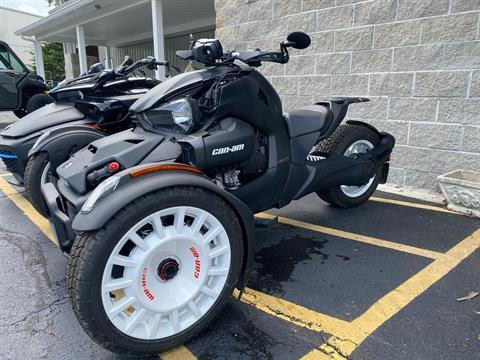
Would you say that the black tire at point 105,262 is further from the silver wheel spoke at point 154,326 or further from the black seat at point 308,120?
the black seat at point 308,120

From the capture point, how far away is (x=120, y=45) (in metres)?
17.5

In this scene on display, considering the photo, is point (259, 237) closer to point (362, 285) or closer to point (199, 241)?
point (362, 285)

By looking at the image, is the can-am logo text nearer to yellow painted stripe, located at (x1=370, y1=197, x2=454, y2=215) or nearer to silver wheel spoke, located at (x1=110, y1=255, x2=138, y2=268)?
silver wheel spoke, located at (x1=110, y1=255, x2=138, y2=268)

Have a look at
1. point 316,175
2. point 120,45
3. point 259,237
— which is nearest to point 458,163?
point 316,175

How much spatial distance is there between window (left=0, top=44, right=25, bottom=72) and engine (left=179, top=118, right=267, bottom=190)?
31.7ft

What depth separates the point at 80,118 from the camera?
418 centimetres

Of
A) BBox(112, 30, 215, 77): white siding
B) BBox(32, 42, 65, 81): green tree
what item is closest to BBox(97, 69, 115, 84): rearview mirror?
BBox(112, 30, 215, 77): white siding

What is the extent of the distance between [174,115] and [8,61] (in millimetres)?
9783

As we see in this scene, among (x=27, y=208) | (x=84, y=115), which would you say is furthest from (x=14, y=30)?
(x=84, y=115)

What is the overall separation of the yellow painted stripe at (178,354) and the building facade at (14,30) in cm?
3837

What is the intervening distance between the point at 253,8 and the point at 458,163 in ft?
12.1

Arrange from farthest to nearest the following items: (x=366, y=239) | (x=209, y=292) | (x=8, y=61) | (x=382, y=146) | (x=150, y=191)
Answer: (x=8, y=61) → (x=382, y=146) → (x=366, y=239) → (x=209, y=292) → (x=150, y=191)

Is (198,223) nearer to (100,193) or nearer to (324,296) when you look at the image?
(100,193)

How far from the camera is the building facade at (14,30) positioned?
34.8m
